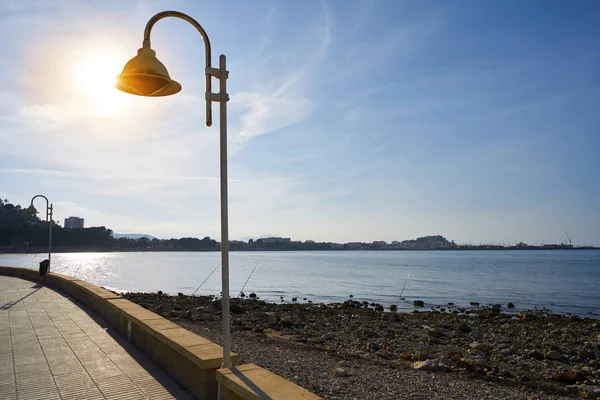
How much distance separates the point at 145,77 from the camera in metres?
4.30

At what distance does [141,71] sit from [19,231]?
168 m

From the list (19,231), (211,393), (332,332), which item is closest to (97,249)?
(19,231)

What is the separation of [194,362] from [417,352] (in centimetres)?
1015

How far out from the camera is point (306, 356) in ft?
36.2

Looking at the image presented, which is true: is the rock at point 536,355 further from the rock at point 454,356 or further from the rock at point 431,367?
the rock at point 431,367

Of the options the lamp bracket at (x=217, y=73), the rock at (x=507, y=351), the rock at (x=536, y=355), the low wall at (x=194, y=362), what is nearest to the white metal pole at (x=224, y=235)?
the low wall at (x=194, y=362)

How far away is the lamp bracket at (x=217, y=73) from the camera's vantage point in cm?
453

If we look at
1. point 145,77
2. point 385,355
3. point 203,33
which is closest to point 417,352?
point 385,355

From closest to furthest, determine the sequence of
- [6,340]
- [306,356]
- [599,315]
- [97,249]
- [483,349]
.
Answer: [6,340] → [306,356] → [483,349] → [599,315] → [97,249]

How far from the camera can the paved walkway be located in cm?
484

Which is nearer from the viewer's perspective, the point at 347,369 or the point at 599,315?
the point at 347,369

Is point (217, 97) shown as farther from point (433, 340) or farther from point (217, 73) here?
point (433, 340)

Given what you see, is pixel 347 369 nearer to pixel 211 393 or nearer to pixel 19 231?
pixel 211 393

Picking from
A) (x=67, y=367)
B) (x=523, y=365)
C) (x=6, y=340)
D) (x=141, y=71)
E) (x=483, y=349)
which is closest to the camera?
(x=141, y=71)
